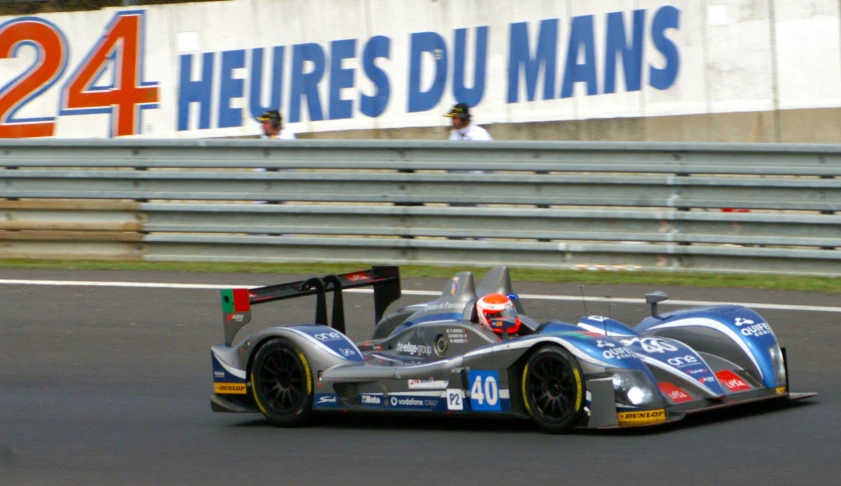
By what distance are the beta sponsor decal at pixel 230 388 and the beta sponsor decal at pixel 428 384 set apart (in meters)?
1.16

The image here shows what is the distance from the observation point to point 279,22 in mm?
16438

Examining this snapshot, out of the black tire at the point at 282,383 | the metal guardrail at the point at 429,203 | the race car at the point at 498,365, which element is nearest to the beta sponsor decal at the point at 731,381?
the race car at the point at 498,365

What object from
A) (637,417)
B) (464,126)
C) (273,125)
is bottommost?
(637,417)

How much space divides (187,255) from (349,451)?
23.1 ft

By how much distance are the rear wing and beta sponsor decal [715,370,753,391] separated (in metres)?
2.26

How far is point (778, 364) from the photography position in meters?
6.79

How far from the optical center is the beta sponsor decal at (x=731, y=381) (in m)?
6.49

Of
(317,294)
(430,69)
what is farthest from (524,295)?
(430,69)

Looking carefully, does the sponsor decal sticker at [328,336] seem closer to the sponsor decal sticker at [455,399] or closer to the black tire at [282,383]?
the black tire at [282,383]

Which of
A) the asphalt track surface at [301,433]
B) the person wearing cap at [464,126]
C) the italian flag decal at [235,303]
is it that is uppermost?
the person wearing cap at [464,126]

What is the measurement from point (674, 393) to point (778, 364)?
0.88 m

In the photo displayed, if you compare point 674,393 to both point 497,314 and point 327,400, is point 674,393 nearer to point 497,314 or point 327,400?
point 497,314

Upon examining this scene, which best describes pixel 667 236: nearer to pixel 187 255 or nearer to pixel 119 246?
pixel 187 255

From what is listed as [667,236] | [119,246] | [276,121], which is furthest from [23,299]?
[667,236]
